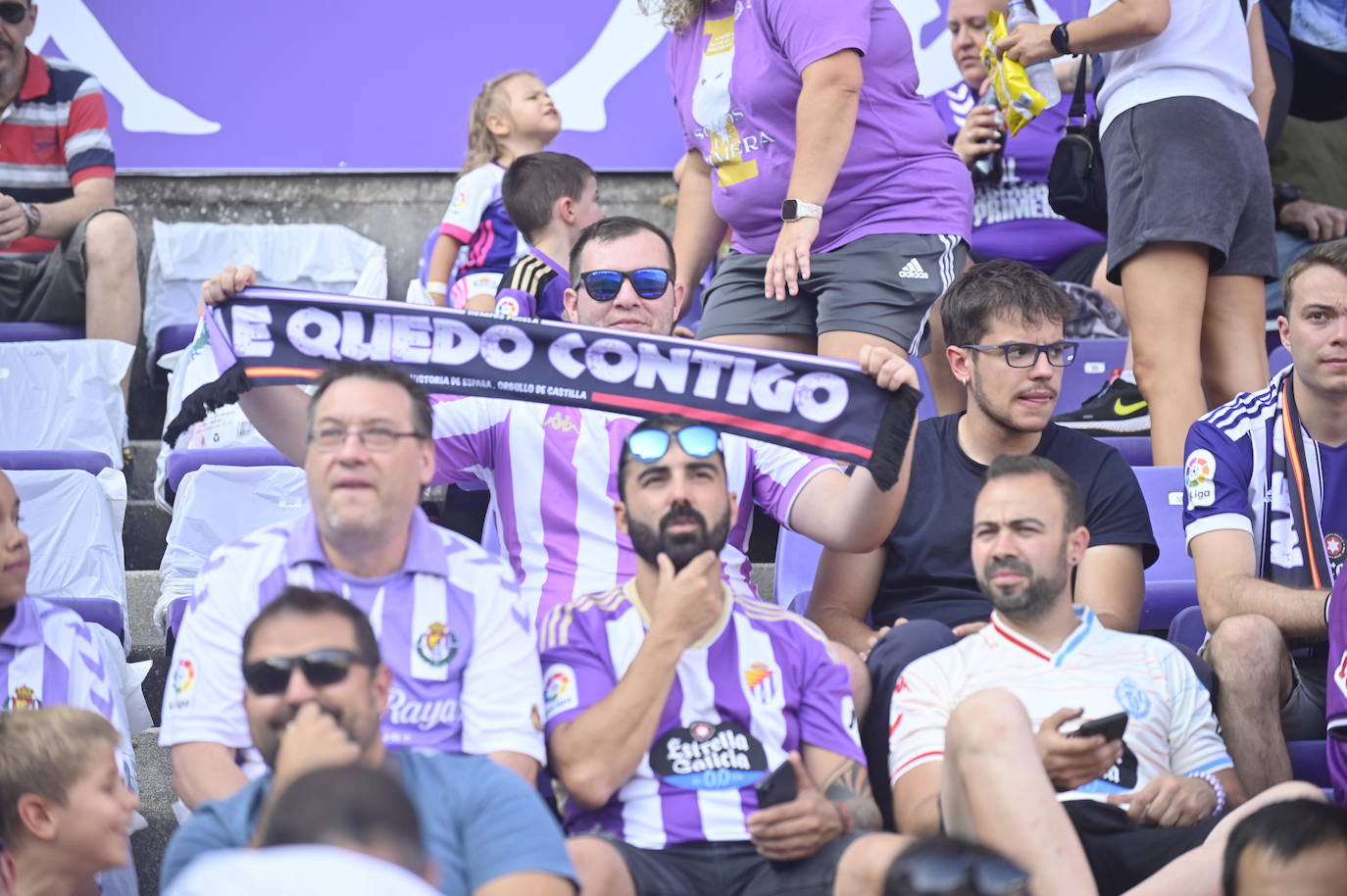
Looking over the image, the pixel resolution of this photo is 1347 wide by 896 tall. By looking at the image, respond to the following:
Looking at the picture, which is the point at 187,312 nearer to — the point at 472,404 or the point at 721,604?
the point at 472,404

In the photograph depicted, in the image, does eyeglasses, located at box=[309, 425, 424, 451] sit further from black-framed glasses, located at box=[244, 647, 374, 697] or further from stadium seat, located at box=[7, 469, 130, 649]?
stadium seat, located at box=[7, 469, 130, 649]

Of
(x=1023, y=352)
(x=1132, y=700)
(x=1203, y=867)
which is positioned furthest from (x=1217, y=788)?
(x=1023, y=352)

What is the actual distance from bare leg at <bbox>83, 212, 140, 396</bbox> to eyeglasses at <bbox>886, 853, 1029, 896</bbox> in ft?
11.7

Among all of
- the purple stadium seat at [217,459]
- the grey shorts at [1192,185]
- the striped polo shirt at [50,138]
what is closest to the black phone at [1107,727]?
the grey shorts at [1192,185]

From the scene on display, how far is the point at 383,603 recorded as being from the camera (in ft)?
9.22

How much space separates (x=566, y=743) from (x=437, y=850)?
42cm

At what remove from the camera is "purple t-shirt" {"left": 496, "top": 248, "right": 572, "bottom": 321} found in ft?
15.0

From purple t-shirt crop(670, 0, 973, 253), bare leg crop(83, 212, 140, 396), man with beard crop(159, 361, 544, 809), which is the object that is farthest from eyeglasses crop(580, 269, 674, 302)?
bare leg crop(83, 212, 140, 396)

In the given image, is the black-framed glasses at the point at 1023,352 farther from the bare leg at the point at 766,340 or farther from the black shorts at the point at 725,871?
the black shorts at the point at 725,871

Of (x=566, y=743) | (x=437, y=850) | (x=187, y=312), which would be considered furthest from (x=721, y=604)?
(x=187, y=312)

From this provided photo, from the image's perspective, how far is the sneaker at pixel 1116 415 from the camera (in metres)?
4.68

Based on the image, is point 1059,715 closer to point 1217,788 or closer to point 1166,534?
point 1217,788

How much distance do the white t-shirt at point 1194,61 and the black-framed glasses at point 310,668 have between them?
2775 millimetres

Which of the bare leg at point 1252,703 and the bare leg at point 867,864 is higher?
the bare leg at point 1252,703
